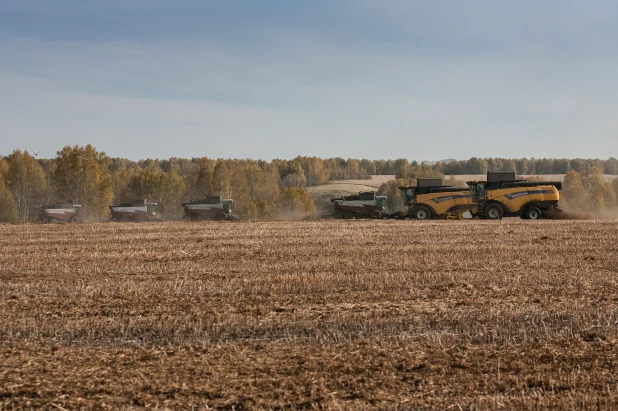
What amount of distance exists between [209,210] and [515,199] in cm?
1886

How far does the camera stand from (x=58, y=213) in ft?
142

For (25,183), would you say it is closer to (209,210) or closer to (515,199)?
(209,210)

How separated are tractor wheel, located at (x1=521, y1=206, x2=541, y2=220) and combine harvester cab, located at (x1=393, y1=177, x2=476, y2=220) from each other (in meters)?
2.75

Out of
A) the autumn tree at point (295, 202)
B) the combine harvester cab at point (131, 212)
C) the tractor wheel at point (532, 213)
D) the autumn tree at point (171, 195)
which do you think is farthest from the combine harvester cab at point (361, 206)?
the autumn tree at point (171, 195)

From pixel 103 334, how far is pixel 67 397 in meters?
2.62

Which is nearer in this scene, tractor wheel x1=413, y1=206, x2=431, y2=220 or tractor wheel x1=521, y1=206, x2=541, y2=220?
tractor wheel x1=521, y1=206, x2=541, y2=220

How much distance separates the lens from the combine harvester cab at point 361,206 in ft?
135

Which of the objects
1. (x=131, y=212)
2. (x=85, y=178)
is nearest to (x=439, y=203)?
(x=131, y=212)

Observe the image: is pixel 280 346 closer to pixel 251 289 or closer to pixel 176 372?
pixel 176 372

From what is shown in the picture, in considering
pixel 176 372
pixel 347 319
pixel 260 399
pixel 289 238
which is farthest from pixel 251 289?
pixel 289 238

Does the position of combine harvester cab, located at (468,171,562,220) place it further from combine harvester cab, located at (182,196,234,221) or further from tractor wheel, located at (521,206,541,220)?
combine harvester cab, located at (182,196,234,221)

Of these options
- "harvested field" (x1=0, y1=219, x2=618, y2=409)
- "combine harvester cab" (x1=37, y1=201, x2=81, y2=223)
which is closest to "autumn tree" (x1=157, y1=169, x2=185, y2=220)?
"combine harvester cab" (x1=37, y1=201, x2=81, y2=223)

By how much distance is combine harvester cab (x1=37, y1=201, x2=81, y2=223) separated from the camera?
42.9 m

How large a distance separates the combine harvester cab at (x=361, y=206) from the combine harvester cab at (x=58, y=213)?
1753 cm
